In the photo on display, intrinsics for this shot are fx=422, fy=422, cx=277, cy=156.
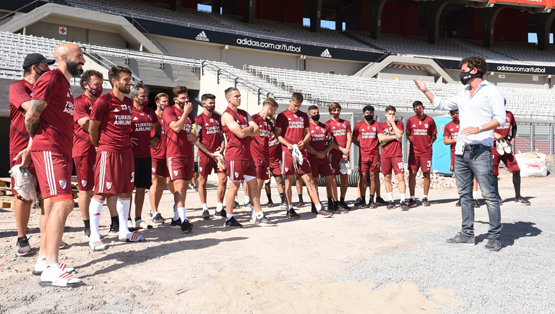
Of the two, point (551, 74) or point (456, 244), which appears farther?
point (551, 74)

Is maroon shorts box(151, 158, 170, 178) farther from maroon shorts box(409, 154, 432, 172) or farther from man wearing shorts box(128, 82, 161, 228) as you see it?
maroon shorts box(409, 154, 432, 172)

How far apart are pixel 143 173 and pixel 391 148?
5122mm

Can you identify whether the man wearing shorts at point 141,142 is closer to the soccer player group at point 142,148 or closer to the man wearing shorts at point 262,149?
the soccer player group at point 142,148

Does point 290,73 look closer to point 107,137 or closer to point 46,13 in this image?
point 46,13

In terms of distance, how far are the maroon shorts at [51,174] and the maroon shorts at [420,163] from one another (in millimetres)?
7178

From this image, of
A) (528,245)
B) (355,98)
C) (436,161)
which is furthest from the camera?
(355,98)

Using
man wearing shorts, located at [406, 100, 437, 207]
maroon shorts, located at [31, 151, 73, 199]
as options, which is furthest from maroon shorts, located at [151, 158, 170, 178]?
man wearing shorts, located at [406, 100, 437, 207]

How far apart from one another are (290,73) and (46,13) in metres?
15.1

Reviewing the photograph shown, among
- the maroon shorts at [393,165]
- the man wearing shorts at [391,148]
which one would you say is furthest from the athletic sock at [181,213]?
the maroon shorts at [393,165]

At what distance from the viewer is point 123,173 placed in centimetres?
538

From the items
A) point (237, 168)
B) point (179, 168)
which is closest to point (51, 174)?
point (179, 168)

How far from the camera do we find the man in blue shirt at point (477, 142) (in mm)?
4902

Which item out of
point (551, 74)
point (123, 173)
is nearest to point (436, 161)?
point (123, 173)

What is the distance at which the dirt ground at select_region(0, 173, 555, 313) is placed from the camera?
3262 mm
